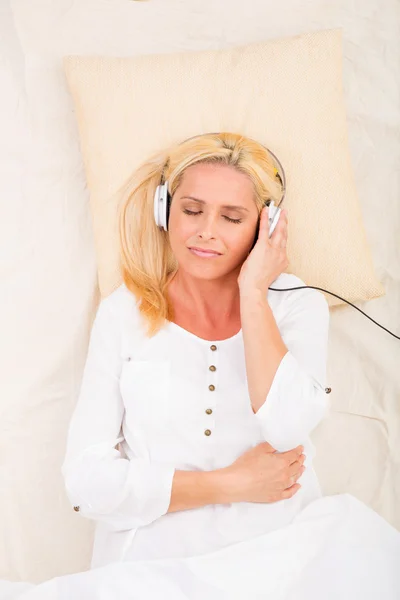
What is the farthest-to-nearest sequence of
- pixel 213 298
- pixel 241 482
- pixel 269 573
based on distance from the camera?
pixel 213 298, pixel 241 482, pixel 269 573

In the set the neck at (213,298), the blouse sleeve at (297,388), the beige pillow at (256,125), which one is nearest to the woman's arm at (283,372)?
the blouse sleeve at (297,388)

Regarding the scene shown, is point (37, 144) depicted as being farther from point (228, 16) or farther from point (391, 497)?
point (391, 497)

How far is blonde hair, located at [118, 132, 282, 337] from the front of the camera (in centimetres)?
147

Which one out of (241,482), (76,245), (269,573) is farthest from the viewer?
(76,245)

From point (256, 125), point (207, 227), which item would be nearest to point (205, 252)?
point (207, 227)

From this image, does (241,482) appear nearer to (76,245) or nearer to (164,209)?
(164,209)

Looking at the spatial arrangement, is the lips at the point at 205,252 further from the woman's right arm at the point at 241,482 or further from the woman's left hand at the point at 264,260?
the woman's right arm at the point at 241,482

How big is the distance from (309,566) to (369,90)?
994mm

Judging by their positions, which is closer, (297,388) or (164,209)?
(297,388)

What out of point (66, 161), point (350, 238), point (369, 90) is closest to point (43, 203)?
point (66, 161)

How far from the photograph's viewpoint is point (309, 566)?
1.31 metres

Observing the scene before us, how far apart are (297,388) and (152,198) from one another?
483mm

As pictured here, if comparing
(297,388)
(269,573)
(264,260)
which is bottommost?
(269,573)

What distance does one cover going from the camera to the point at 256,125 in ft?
5.29
